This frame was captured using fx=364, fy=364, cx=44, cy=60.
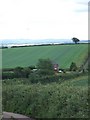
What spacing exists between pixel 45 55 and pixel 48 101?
29454 millimetres

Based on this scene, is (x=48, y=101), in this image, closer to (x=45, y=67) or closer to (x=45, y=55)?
(x=45, y=67)

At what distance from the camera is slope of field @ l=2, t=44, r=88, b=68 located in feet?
153

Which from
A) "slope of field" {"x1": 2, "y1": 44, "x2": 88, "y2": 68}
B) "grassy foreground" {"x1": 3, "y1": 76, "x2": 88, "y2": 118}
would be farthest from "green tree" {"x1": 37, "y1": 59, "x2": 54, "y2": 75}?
"grassy foreground" {"x1": 3, "y1": 76, "x2": 88, "y2": 118}

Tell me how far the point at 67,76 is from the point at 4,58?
15.2m

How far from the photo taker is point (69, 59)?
47688mm

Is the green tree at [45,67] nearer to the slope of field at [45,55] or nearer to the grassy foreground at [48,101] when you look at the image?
the slope of field at [45,55]

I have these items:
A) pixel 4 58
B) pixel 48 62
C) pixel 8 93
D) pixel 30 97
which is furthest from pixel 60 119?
pixel 4 58

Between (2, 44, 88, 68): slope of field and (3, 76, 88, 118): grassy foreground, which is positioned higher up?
(2, 44, 88, 68): slope of field

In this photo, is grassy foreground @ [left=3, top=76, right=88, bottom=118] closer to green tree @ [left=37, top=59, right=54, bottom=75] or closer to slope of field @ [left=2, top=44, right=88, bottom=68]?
green tree @ [left=37, top=59, right=54, bottom=75]

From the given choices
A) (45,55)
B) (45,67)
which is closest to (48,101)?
(45,67)

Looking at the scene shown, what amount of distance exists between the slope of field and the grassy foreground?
21.8m

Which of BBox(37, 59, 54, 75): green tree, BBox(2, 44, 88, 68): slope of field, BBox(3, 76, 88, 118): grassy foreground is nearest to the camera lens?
BBox(3, 76, 88, 118): grassy foreground

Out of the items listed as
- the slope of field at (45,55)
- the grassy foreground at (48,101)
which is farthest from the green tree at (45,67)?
the grassy foreground at (48,101)

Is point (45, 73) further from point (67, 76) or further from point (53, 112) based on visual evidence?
point (53, 112)
